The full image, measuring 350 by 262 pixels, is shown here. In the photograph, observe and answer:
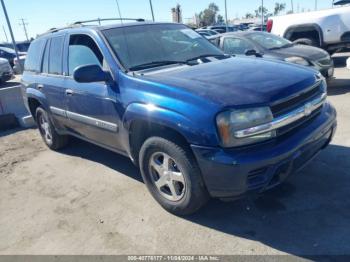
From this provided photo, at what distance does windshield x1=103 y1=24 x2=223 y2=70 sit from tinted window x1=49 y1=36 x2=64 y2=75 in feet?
Answer: 3.58

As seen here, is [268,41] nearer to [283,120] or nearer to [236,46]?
[236,46]

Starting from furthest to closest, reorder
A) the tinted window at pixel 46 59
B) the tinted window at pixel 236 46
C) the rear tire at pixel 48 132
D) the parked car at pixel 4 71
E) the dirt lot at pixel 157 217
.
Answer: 1. the parked car at pixel 4 71
2. the tinted window at pixel 236 46
3. the rear tire at pixel 48 132
4. the tinted window at pixel 46 59
5. the dirt lot at pixel 157 217

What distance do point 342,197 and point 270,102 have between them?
1.37 m

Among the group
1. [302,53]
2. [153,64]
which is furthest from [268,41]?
[153,64]

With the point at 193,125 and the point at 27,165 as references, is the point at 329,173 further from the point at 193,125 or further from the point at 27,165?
the point at 27,165

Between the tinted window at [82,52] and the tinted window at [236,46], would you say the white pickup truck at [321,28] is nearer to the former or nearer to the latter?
the tinted window at [236,46]

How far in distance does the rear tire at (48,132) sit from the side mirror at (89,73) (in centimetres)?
219

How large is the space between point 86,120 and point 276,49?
5382mm

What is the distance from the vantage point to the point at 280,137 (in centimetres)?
307

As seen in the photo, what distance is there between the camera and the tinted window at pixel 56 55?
4.91 meters

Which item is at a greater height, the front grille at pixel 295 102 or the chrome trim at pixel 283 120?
the front grille at pixel 295 102

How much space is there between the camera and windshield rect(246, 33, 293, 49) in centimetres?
841

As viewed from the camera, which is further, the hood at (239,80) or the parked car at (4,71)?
the parked car at (4,71)

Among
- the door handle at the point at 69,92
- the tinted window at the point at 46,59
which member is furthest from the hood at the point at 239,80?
the tinted window at the point at 46,59
